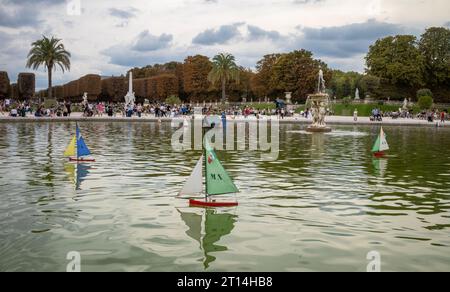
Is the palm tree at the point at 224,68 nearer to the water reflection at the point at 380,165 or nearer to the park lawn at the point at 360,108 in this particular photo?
the park lawn at the point at 360,108

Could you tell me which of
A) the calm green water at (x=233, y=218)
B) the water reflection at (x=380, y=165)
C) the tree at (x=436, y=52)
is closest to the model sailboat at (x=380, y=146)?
the water reflection at (x=380, y=165)

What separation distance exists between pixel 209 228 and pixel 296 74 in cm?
7878

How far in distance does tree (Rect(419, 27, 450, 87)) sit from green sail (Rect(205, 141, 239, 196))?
76.9 m

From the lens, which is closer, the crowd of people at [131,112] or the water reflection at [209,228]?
the water reflection at [209,228]

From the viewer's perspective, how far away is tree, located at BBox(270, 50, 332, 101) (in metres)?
84.6

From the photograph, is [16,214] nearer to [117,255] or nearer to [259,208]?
[117,255]

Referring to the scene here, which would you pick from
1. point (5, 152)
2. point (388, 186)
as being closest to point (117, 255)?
point (388, 186)

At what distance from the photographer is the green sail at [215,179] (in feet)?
33.2

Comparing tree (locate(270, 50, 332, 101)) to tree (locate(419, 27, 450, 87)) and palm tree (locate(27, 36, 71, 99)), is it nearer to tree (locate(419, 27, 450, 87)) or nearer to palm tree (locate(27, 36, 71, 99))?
tree (locate(419, 27, 450, 87))

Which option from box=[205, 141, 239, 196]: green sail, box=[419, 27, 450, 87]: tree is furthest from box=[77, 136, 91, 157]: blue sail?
box=[419, 27, 450, 87]: tree

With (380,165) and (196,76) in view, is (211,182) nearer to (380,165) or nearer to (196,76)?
(380,165)

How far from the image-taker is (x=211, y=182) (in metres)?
10.3

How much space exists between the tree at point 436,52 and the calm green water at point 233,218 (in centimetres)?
6874
